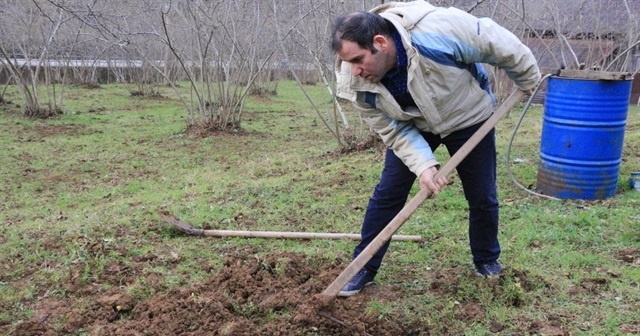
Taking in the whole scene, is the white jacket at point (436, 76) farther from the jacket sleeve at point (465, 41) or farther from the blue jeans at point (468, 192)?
the blue jeans at point (468, 192)

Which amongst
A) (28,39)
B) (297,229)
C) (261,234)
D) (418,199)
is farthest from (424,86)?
(28,39)

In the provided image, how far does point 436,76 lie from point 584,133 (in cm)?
255

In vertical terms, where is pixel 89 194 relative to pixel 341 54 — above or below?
below

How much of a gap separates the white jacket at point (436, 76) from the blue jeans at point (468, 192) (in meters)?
0.12

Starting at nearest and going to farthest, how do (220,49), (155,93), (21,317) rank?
(21,317) < (220,49) < (155,93)

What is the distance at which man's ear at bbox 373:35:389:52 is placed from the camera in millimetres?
2467

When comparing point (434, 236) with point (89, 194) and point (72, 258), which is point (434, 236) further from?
point (89, 194)

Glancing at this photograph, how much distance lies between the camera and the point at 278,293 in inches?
122

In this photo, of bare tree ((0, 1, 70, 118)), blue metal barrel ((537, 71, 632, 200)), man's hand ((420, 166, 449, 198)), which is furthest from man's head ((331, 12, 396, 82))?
bare tree ((0, 1, 70, 118))

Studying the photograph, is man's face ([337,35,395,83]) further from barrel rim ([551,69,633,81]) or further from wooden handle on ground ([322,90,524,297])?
barrel rim ([551,69,633,81])

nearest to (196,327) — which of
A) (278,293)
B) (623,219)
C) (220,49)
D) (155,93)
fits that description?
(278,293)

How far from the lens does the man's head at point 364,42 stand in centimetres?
244

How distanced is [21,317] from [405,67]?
2.33m

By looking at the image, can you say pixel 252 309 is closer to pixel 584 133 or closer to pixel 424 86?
pixel 424 86
